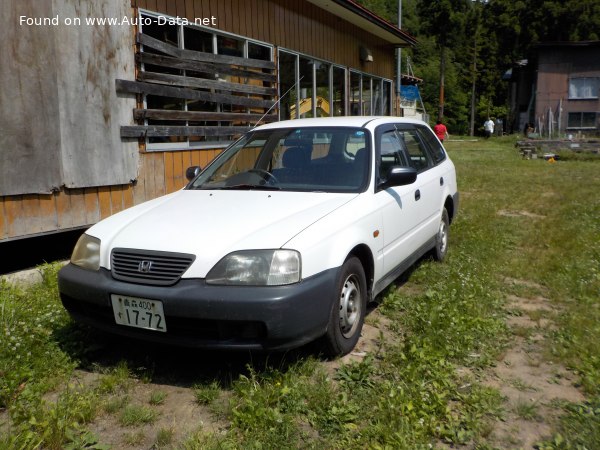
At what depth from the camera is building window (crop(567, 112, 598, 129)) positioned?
35.1 metres

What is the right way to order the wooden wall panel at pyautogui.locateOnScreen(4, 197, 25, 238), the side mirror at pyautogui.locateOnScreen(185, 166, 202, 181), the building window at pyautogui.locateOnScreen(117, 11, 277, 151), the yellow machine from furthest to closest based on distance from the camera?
the yellow machine, the building window at pyautogui.locateOnScreen(117, 11, 277, 151), the wooden wall panel at pyautogui.locateOnScreen(4, 197, 25, 238), the side mirror at pyautogui.locateOnScreen(185, 166, 202, 181)

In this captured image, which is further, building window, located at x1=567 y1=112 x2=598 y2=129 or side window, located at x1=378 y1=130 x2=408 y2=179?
building window, located at x1=567 y1=112 x2=598 y2=129

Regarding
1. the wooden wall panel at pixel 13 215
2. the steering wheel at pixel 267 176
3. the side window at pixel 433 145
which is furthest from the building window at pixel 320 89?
the wooden wall panel at pixel 13 215

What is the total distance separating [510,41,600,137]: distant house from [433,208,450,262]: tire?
3243cm

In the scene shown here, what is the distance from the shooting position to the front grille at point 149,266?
2.96 metres

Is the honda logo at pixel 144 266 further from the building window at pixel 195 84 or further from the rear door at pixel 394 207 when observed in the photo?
the building window at pixel 195 84

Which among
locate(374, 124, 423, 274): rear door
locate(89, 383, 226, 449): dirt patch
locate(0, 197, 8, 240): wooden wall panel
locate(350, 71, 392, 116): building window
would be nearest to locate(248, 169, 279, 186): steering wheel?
locate(374, 124, 423, 274): rear door

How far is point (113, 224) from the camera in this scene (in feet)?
11.5

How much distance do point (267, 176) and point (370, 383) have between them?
1.81 m

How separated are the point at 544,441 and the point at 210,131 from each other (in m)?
5.86

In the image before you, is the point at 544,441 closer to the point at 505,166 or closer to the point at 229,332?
the point at 229,332

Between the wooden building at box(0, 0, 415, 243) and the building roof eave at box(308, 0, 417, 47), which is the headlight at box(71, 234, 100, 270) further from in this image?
the building roof eave at box(308, 0, 417, 47)

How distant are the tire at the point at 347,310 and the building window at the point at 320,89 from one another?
20.0 feet

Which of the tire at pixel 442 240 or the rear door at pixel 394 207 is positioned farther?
the tire at pixel 442 240
